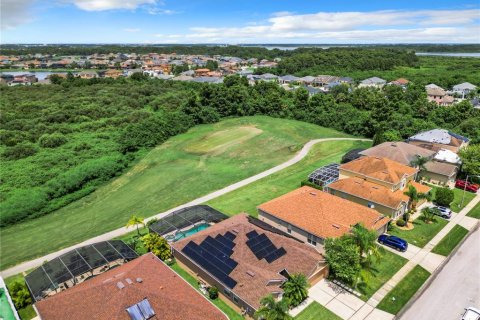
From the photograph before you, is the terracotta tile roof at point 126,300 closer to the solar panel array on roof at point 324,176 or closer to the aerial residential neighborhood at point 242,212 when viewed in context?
the aerial residential neighborhood at point 242,212

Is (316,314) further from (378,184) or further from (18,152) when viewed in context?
(18,152)

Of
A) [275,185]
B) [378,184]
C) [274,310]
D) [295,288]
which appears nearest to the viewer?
[274,310]

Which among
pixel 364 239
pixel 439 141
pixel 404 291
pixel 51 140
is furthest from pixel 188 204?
pixel 51 140

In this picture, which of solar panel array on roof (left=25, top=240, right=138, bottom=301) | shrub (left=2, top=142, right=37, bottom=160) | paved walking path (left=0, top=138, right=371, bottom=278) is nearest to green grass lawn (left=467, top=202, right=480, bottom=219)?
paved walking path (left=0, top=138, right=371, bottom=278)

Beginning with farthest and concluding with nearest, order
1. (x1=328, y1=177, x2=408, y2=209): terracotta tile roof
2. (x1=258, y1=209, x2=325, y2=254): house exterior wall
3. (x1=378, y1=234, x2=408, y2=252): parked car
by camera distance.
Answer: (x1=328, y1=177, x2=408, y2=209): terracotta tile roof, (x1=378, y1=234, x2=408, y2=252): parked car, (x1=258, y1=209, x2=325, y2=254): house exterior wall

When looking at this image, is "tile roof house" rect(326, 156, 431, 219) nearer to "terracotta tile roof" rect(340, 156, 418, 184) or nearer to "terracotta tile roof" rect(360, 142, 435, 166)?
"terracotta tile roof" rect(340, 156, 418, 184)

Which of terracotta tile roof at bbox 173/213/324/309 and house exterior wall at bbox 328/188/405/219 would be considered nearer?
terracotta tile roof at bbox 173/213/324/309
